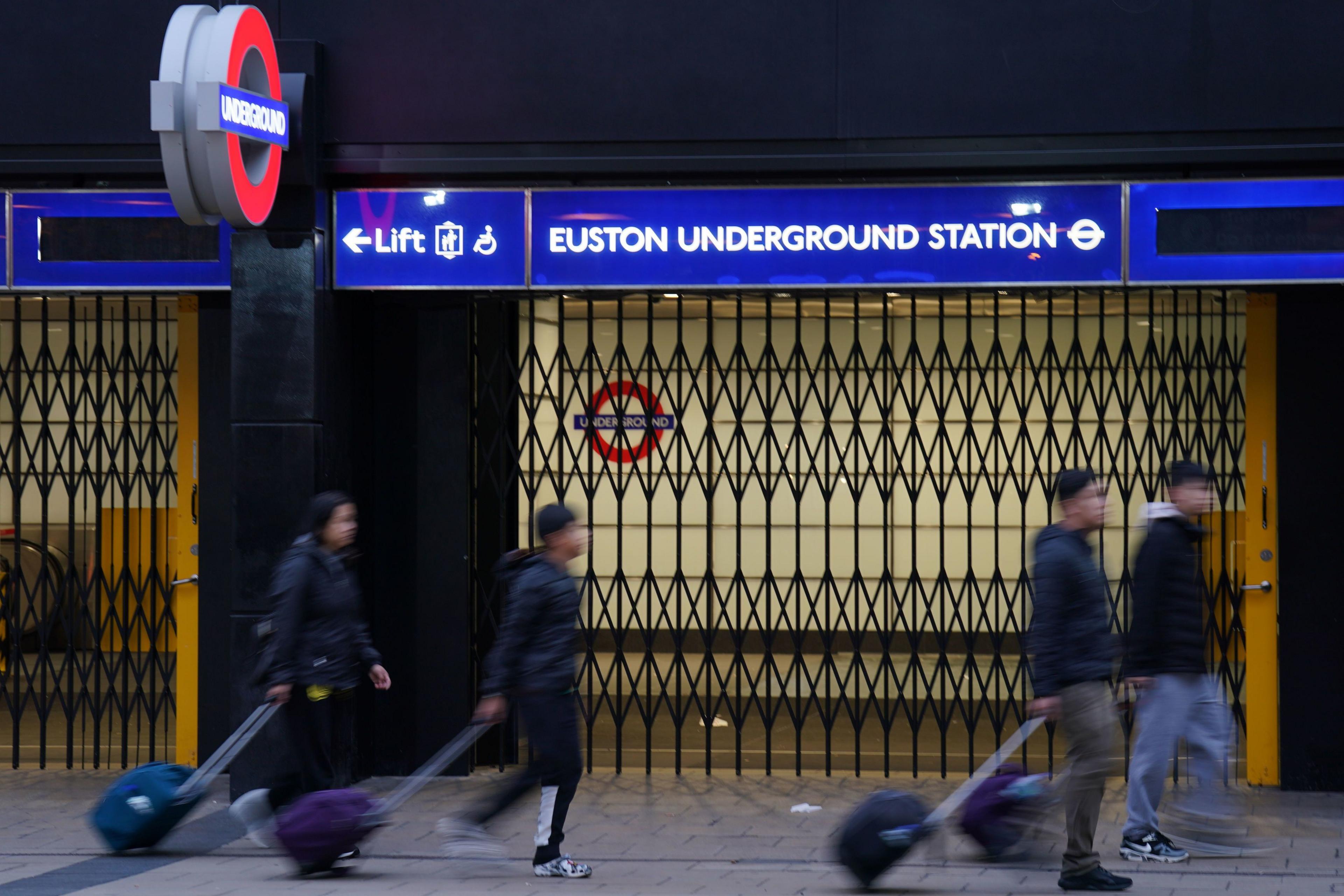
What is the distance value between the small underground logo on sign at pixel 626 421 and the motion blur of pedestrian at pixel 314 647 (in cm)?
256

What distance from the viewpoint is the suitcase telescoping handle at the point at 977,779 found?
236 inches

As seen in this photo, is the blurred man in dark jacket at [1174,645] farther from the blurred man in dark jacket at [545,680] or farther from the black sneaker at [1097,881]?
the blurred man in dark jacket at [545,680]

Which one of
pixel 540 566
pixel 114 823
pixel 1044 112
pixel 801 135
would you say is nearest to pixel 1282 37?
pixel 1044 112

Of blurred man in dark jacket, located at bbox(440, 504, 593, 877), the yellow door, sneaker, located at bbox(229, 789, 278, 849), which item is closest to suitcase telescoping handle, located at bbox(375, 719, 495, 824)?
blurred man in dark jacket, located at bbox(440, 504, 593, 877)

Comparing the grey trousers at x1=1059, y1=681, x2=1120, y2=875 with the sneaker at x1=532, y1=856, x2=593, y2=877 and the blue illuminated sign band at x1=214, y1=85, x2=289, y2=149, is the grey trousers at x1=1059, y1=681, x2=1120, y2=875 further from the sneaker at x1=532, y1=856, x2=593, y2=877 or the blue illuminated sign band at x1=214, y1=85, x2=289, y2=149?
the blue illuminated sign band at x1=214, y1=85, x2=289, y2=149

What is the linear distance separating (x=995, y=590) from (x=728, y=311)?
2565mm

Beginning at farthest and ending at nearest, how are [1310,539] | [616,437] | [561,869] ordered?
[616,437], [1310,539], [561,869]

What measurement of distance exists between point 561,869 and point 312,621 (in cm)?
151

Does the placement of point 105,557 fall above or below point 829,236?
below

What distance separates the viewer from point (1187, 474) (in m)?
6.21

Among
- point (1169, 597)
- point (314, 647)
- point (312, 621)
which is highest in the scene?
point (1169, 597)

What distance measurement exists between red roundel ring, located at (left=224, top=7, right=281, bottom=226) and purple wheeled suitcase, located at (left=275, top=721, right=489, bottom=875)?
118 inches

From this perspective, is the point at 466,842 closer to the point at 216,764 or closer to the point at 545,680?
the point at 545,680

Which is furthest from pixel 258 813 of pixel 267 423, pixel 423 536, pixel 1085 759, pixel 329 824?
pixel 1085 759
